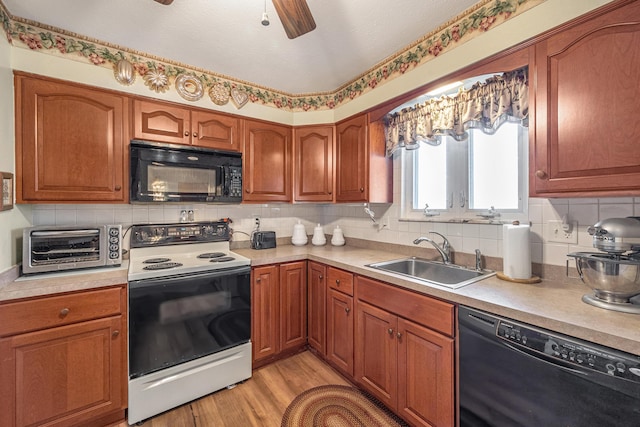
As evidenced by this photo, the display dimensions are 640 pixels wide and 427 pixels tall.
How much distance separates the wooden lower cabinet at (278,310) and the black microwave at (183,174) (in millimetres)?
707

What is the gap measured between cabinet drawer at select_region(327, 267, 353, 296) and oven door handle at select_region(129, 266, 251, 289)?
24.2 inches

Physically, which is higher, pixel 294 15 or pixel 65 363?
pixel 294 15

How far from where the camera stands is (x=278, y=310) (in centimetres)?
219

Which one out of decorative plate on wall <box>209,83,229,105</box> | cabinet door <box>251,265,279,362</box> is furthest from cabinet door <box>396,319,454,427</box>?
decorative plate on wall <box>209,83,229,105</box>

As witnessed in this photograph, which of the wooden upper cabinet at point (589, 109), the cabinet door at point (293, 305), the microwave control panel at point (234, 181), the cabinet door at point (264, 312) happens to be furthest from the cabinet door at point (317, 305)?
the wooden upper cabinet at point (589, 109)

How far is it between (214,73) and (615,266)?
8.84 feet

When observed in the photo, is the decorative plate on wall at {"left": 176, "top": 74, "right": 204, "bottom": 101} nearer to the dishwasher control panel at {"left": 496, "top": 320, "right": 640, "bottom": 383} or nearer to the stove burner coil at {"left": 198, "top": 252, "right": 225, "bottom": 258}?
the stove burner coil at {"left": 198, "top": 252, "right": 225, "bottom": 258}

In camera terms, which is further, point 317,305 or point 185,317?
point 317,305

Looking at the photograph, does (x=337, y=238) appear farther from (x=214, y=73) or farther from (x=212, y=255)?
(x=214, y=73)

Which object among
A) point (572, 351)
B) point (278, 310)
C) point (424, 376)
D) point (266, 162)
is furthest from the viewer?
point (266, 162)

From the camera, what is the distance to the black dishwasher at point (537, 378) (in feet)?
2.81

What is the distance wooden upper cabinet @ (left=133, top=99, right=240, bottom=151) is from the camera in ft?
6.33

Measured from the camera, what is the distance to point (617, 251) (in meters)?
1.03

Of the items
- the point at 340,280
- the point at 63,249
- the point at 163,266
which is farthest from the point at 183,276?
the point at 340,280
